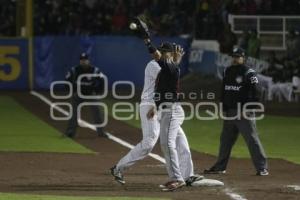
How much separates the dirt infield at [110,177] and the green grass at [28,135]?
0.68 meters

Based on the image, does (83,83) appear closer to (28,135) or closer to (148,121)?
(28,135)

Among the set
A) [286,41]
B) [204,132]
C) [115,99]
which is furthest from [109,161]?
[286,41]

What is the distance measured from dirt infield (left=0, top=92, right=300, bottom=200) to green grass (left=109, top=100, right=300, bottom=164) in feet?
3.64

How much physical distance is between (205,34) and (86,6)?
5609 millimetres

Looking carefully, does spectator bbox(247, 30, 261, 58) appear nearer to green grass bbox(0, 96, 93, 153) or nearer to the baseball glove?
green grass bbox(0, 96, 93, 153)

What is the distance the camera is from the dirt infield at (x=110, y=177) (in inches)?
479

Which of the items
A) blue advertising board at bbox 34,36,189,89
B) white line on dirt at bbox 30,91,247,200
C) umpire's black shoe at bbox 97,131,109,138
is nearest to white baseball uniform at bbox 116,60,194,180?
white line on dirt at bbox 30,91,247,200

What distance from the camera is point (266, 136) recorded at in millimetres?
20516

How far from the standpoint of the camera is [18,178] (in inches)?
534

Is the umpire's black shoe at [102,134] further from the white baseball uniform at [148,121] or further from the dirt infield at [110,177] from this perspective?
the white baseball uniform at [148,121]

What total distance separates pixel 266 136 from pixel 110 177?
754 cm

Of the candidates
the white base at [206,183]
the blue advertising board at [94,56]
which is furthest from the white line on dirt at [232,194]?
the blue advertising board at [94,56]

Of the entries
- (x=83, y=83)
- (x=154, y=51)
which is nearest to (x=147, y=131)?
(x=154, y=51)

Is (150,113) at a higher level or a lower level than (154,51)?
lower
